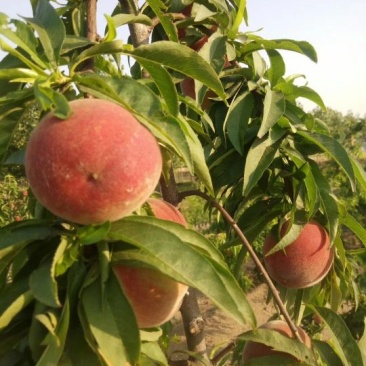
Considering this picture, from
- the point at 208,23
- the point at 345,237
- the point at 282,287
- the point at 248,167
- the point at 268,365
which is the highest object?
the point at 208,23

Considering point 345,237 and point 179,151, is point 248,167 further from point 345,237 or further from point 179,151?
point 345,237

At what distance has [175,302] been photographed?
31.0 inches

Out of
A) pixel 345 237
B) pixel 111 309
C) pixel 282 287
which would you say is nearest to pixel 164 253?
pixel 111 309

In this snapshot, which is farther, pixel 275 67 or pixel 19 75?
pixel 275 67

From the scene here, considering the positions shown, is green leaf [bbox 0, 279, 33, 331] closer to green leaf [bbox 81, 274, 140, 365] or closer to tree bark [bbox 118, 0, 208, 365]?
green leaf [bbox 81, 274, 140, 365]

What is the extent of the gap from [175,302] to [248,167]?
15.2 inches

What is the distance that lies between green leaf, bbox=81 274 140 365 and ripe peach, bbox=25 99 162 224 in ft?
0.34

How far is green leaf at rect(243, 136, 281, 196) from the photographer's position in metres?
1.07

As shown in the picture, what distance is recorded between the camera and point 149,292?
74cm

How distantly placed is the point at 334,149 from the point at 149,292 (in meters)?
0.55

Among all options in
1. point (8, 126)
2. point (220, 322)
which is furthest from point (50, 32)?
point (220, 322)

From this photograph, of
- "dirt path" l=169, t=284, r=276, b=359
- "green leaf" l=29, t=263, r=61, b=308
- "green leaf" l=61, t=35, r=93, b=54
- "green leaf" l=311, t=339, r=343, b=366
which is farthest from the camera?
"dirt path" l=169, t=284, r=276, b=359

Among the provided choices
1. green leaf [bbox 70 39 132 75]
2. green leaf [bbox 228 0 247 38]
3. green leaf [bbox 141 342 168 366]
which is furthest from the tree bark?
green leaf [bbox 70 39 132 75]

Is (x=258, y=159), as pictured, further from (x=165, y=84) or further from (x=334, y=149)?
(x=165, y=84)
